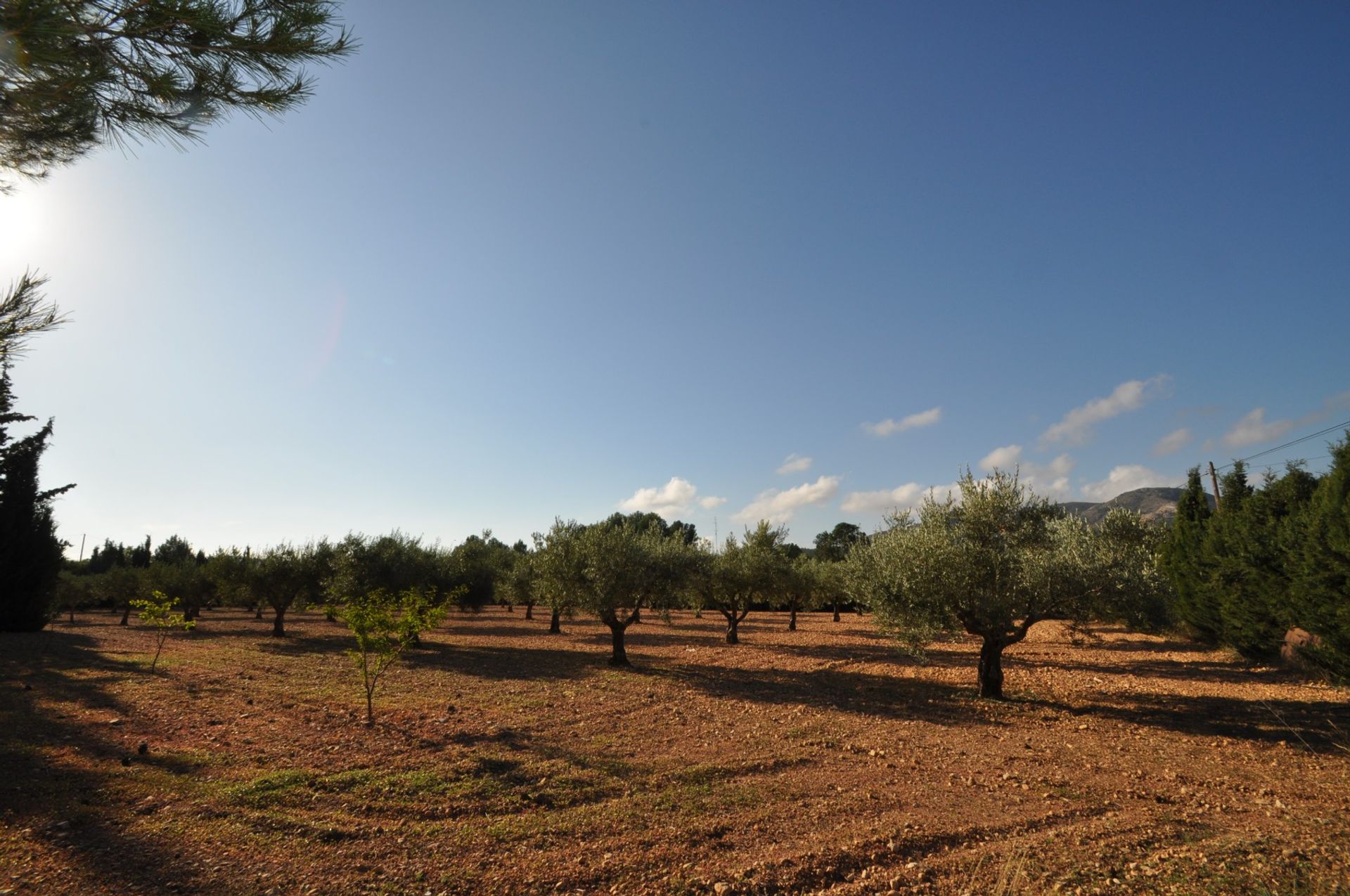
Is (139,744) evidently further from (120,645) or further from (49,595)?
(49,595)

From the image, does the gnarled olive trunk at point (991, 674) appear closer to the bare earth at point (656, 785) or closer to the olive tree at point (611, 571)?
the bare earth at point (656, 785)

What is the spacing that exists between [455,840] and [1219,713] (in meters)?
19.7

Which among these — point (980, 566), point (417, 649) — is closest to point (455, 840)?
point (980, 566)

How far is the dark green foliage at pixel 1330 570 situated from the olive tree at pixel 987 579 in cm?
452

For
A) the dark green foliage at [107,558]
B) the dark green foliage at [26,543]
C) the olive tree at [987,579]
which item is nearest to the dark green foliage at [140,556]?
the dark green foliage at [107,558]

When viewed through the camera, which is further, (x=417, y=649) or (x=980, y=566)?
(x=417, y=649)

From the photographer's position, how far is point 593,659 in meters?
24.8

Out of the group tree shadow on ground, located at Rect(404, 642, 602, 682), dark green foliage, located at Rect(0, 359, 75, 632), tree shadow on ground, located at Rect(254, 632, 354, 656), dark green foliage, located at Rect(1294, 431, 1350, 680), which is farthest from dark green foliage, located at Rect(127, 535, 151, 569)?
dark green foliage, located at Rect(1294, 431, 1350, 680)

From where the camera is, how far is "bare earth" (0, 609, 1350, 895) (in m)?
6.29

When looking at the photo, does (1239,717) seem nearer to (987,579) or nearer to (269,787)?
(987,579)

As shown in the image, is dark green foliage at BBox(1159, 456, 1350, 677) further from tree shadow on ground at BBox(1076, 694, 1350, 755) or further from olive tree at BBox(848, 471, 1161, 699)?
olive tree at BBox(848, 471, 1161, 699)

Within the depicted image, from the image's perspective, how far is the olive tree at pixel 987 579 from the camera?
15336 millimetres

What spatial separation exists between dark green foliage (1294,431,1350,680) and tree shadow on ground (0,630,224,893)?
2592 centimetres

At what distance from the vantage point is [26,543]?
28.7m
